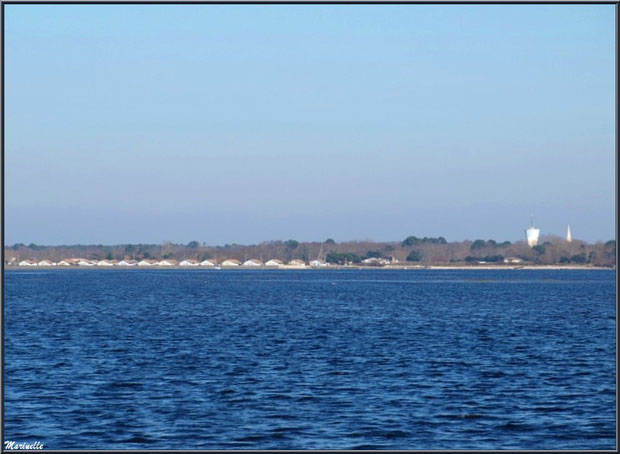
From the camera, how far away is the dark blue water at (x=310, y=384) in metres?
29.0

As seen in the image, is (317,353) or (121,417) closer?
(121,417)

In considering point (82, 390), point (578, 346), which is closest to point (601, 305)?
point (578, 346)

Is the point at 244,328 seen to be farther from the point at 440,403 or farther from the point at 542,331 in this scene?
the point at 440,403

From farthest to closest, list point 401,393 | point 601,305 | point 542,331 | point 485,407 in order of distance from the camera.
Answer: point 601,305, point 542,331, point 401,393, point 485,407

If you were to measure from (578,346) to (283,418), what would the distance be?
28.4 meters

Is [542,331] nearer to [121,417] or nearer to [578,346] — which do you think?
[578,346]

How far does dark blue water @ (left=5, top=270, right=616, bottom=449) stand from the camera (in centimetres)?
2898

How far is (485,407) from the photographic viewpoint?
33406 mm

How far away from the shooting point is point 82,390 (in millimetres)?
36688

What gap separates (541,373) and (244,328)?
95.7ft

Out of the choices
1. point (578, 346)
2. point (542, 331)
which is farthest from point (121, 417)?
point (542, 331)

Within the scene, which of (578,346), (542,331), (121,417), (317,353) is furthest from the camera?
(542,331)

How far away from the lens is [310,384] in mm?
38375

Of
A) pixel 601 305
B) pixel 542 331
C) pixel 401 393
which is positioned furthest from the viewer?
pixel 601 305
